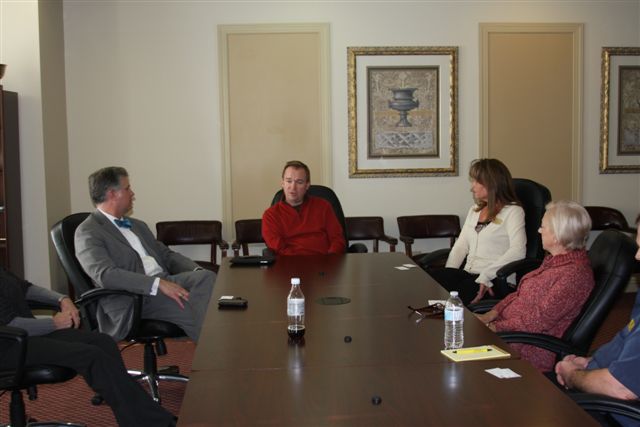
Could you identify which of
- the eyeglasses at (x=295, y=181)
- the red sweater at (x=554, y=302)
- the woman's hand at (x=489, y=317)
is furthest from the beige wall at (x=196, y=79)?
the red sweater at (x=554, y=302)

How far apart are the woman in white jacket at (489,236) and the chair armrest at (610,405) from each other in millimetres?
2277

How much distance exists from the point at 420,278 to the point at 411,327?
1.03 m

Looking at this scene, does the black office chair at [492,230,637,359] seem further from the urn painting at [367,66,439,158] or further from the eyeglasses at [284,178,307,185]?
the urn painting at [367,66,439,158]

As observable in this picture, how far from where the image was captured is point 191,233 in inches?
244

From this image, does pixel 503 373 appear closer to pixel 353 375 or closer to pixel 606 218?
pixel 353 375

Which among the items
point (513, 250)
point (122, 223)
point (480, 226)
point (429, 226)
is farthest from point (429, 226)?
point (122, 223)

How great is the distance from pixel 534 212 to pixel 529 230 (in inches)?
4.8

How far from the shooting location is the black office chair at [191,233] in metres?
6.17

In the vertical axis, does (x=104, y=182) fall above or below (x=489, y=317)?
above

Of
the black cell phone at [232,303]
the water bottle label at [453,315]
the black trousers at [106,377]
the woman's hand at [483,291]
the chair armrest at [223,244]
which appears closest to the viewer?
the water bottle label at [453,315]

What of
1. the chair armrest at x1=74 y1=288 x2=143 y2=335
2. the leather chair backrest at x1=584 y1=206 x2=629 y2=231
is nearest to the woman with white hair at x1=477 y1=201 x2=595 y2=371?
the chair armrest at x1=74 y1=288 x2=143 y2=335

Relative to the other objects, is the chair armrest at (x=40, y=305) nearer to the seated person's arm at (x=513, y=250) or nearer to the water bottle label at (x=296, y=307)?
the water bottle label at (x=296, y=307)

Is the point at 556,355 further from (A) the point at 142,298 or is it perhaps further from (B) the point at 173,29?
(B) the point at 173,29

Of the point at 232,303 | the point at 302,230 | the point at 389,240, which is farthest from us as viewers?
the point at 389,240
